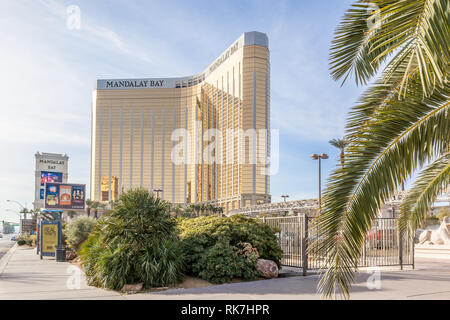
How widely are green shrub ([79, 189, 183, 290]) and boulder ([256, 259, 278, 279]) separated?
227cm

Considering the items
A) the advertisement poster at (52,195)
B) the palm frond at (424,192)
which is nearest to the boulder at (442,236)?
the palm frond at (424,192)

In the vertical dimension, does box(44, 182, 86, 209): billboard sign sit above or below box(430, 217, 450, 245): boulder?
above

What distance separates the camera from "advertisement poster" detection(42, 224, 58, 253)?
22750 millimetres

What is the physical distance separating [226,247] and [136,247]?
2.48 m

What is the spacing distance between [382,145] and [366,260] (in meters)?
11.3

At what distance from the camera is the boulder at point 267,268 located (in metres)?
12.0

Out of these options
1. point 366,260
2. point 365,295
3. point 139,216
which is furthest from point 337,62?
point 366,260

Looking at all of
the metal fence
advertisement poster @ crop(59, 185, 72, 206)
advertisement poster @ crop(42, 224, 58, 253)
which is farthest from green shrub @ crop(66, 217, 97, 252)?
advertisement poster @ crop(59, 185, 72, 206)

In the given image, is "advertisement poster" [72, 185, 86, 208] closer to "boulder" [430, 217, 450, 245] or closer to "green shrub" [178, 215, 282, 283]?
"boulder" [430, 217, 450, 245]

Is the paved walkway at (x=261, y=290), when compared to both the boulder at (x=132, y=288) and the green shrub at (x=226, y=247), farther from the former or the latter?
the green shrub at (x=226, y=247)

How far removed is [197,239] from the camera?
12203 millimetres

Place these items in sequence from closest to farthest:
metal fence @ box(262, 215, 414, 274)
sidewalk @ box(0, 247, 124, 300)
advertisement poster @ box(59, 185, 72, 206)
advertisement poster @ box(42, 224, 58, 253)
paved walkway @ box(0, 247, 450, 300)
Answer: paved walkway @ box(0, 247, 450, 300) < sidewalk @ box(0, 247, 124, 300) < metal fence @ box(262, 215, 414, 274) < advertisement poster @ box(42, 224, 58, 253) < advertisement poster @ box(59, 185, 72, 206)

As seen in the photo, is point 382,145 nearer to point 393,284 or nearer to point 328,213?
point 328,213

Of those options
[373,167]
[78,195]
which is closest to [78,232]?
[373,167]
